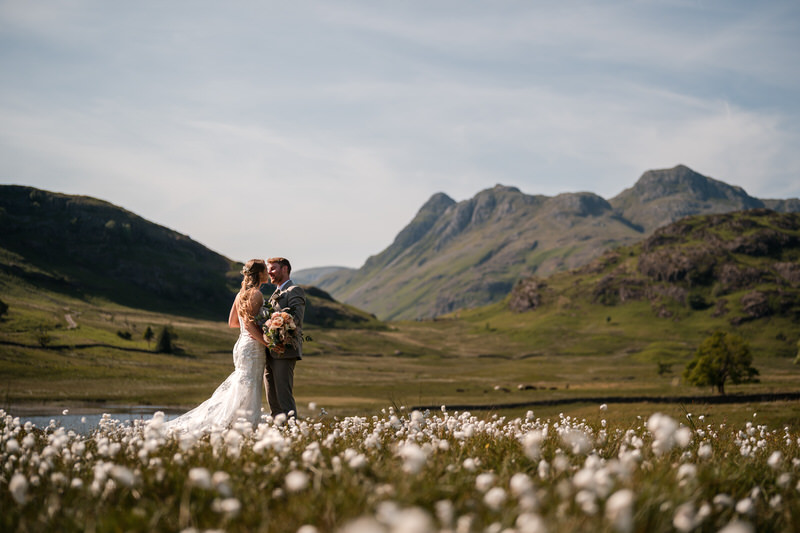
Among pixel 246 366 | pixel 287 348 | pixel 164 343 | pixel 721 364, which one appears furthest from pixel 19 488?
pixel 164 343

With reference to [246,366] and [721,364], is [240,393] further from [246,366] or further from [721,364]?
[721,364]

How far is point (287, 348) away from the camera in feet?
47.5

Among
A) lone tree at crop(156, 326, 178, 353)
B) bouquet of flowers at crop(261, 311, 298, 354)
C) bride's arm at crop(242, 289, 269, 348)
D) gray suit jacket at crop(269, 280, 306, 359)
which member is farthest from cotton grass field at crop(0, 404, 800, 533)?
lone tree at crop(156, 326, 178, 353)

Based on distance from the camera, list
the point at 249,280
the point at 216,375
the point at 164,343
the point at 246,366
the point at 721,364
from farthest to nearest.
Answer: the point at 164,343, the point at 216,375, the point at 721,364, the point at 246,366, the point at 249,280

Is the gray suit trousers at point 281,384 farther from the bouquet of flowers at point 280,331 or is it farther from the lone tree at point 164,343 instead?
the lone tree at point 164,343

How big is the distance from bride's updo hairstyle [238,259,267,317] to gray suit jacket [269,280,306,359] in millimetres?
579

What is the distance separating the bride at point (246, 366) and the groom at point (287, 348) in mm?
280

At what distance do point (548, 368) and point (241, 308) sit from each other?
17150 cm

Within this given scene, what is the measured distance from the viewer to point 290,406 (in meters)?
14.6

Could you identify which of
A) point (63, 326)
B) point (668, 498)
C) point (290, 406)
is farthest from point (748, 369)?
point (63, 326)

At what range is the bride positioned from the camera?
14.5m

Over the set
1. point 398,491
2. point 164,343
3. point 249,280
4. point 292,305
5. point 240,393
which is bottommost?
point 164,343

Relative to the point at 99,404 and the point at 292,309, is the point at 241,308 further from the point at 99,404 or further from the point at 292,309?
the point at 99,404

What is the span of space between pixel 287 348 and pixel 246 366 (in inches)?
47.6
